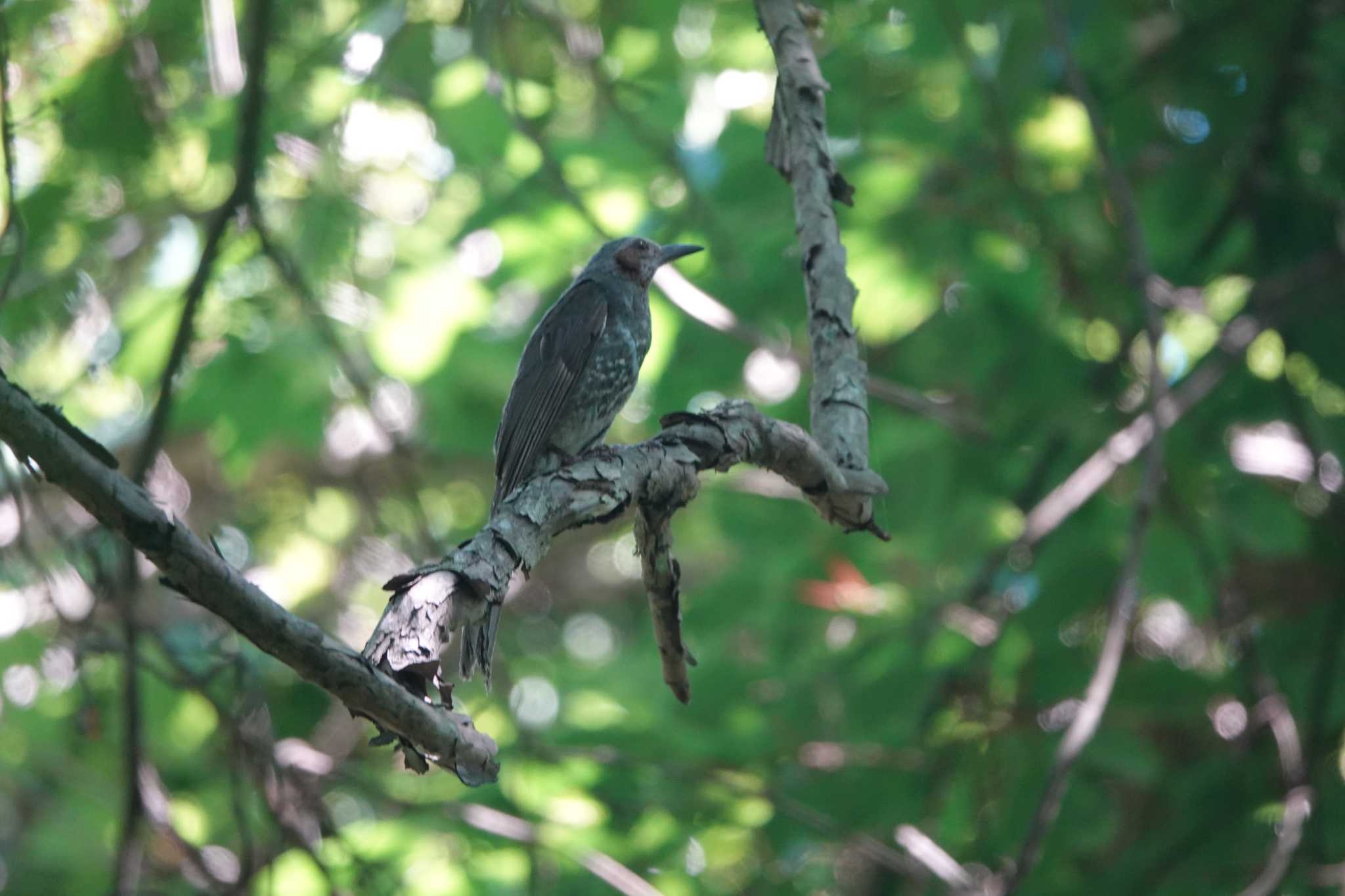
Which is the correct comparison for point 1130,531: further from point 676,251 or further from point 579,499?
point 579,499

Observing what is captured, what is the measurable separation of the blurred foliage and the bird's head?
150 millimetres

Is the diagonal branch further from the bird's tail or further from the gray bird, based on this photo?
the gray bird

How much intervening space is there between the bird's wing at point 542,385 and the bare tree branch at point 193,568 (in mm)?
2335

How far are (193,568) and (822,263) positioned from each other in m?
1.57

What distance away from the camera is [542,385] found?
3.84m

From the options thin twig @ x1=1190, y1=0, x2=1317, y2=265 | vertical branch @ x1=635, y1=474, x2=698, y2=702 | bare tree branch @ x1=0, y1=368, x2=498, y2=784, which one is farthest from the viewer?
thin twig @ x1=1190, y1=0, x2=1317, y2=265

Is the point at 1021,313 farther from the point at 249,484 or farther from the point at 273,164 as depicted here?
the point at 249,484

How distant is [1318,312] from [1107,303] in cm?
74

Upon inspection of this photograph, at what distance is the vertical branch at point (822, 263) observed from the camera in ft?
8.12

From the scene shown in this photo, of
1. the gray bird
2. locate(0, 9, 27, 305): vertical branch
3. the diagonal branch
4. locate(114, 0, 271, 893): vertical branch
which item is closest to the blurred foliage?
the gray bird

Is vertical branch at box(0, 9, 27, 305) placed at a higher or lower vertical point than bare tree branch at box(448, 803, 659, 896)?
higher

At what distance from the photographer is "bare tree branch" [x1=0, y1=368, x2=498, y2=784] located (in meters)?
1.34

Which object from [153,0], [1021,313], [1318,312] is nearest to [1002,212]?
[1021,313]

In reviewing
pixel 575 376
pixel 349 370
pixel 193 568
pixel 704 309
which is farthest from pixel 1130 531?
pixel 193 568
